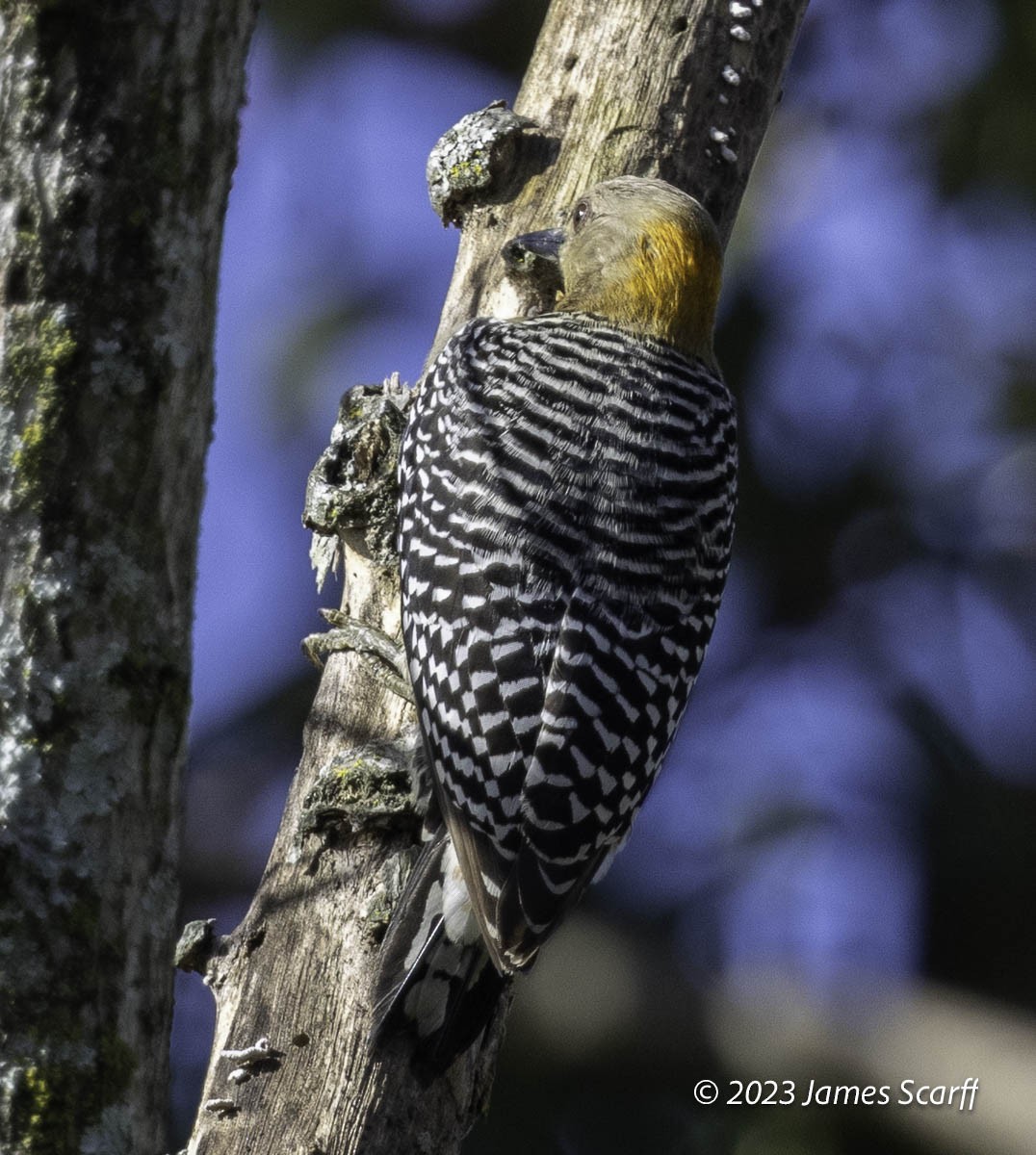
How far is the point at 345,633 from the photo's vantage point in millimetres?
3928

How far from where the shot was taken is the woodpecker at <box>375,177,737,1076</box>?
3340mm

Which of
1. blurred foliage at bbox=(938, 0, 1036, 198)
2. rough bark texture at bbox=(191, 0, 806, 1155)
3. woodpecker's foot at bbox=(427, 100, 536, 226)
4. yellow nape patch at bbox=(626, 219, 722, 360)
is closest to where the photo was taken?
rough bark texture at bbox=(191, 0, 806, 1155)

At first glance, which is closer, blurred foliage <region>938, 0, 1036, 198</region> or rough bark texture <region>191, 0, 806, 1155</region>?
rough bark texture <region>191, 0, 806, 1155</region>

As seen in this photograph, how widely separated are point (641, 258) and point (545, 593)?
1.38m

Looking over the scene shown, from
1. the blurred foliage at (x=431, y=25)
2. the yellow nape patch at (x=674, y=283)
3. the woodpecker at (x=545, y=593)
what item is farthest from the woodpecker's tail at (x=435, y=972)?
the blurred foliage at (x=431, y=25)

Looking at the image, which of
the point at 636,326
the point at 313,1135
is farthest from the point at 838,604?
the point at 313,1135

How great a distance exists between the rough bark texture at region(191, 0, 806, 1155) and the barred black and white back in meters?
0.14

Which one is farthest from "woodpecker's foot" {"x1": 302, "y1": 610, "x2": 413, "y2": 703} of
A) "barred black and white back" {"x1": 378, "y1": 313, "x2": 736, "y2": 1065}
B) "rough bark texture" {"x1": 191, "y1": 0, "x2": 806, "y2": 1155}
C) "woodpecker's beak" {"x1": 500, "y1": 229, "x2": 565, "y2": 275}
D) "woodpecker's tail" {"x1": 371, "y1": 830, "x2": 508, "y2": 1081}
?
"woodpecker's beak" {"x1": 500, "y1": 229, "x2": 565, "y2": 275}

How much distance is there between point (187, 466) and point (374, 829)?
133 cm

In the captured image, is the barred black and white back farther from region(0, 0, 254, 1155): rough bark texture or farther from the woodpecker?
region(0, 0, 254, 1155): rough bark texture

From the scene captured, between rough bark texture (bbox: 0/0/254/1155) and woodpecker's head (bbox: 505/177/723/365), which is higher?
woodpecker's head (bbox: 505/177/723/365)

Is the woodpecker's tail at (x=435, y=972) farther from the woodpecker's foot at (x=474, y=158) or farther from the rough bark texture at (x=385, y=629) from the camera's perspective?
the woodpecker's foot at (x=474, y=158)

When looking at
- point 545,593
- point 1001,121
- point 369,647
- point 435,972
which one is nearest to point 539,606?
point 545,593

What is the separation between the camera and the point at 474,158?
4.25 metres
